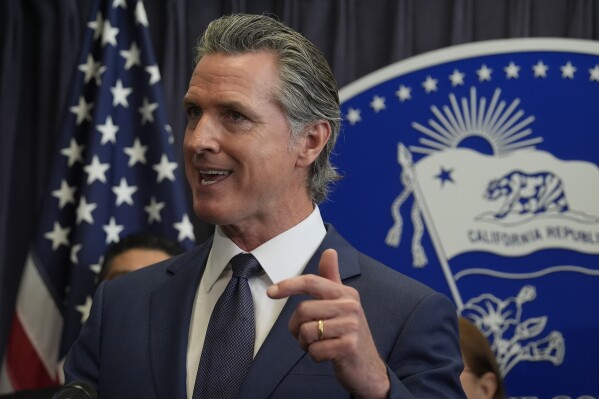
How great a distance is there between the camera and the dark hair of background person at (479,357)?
2.59 metres

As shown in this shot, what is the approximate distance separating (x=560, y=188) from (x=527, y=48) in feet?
1.53

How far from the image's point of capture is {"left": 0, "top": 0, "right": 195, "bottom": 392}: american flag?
3.36 metres

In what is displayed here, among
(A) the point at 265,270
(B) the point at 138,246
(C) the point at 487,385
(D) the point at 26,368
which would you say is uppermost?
(A) the point at 265,270

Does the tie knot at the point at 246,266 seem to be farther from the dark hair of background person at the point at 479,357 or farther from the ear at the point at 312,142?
the dark hair of background person at the point at 479,357

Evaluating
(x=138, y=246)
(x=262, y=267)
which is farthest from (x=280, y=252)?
(x=138, y=246)

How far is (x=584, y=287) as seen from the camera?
3.13 m

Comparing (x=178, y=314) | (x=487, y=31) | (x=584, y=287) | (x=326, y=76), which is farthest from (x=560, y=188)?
(x=178, y=314)

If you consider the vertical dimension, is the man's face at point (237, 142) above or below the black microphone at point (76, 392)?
above

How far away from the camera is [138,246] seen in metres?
3.15

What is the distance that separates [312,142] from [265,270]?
9.7 inches

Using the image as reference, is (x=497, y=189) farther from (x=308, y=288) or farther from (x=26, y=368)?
(x=308, y=288)

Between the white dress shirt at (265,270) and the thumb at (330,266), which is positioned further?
the white dress shirt at (265,270)

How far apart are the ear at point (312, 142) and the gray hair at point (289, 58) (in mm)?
13

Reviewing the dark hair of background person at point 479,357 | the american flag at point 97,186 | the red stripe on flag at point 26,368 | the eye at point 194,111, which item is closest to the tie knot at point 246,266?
the eye at point 194,111
